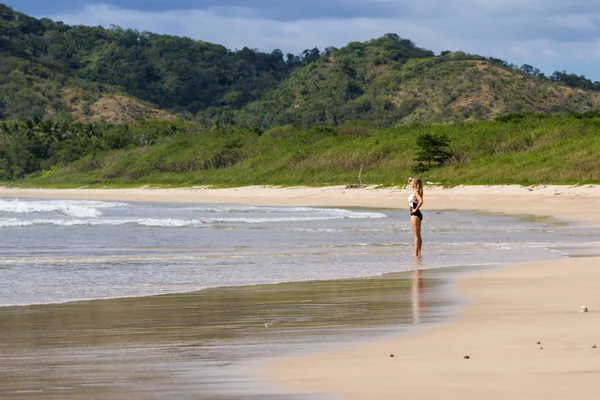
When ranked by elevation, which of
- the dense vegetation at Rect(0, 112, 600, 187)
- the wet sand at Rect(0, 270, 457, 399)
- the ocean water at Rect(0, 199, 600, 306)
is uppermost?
the dense vegetation at Rect(0, 112, 600, 187)

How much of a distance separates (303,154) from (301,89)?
275 ft

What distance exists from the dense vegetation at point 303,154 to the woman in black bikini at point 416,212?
24.8m

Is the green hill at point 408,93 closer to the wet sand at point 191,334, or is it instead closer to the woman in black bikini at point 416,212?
the woman in black bikini at point 416,212

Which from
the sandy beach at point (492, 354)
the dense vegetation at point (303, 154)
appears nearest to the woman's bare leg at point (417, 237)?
the sandy beach at point (492, 354)

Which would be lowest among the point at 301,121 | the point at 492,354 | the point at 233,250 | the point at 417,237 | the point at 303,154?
the point at 233,250

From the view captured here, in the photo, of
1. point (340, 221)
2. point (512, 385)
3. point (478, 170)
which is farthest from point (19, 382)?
point (478, 170)

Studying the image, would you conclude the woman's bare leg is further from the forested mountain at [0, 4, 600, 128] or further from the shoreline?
the forested mountain at [0, 4, 600, 128]

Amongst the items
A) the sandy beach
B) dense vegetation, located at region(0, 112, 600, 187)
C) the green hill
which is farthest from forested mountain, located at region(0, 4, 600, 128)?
the sandy beach

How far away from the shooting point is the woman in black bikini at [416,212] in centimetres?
1630

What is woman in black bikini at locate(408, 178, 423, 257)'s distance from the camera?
16.3m

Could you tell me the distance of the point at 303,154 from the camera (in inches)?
2677

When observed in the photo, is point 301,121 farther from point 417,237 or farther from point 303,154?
point 417,237

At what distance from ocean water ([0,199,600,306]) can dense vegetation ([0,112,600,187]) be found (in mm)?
18921

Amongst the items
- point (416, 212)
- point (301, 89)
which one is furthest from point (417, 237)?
point (301, 89)
